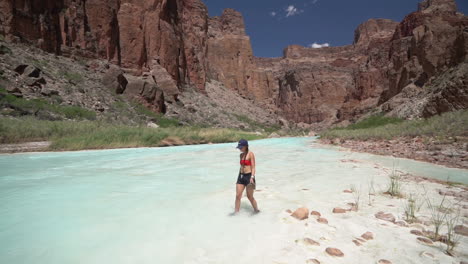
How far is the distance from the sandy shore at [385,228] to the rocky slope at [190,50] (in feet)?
52.0

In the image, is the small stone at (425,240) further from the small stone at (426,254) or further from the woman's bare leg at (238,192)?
the woman's bare leg at (238,192)

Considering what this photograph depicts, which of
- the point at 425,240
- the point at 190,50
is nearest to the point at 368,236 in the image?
the point at 425,240

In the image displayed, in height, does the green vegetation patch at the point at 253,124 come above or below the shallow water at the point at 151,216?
above

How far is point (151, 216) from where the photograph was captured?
10.8ft

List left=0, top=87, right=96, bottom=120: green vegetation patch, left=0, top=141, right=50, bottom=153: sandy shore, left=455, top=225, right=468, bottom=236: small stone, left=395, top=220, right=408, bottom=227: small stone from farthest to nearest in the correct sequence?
left=0, top=87, right=96, bottom=120: green vegetation patch → left=0, top=141, right=50, bottom=153: sandy shore → left=395, top=220, right=408, bottom=227: small stone → left=455, top=225, right=468, bottom=236: small stone

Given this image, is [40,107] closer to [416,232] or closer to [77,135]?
[77,135]

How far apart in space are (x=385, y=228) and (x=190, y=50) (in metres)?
45.7

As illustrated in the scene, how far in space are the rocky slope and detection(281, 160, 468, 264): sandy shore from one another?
1585 cm

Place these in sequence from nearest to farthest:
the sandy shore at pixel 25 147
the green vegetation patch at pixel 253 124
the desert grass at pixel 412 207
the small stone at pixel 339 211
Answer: the desert grass at pixel 412 207
the small stone at pixel 339 211
the sandy shore at pixel 25 147
the green vegetation patch at pixel 253 124

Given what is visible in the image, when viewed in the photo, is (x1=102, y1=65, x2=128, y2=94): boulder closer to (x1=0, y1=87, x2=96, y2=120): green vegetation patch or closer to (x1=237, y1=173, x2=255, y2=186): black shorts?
(x1=0, y1=87, x2=96, y2=120): green vegetation patch

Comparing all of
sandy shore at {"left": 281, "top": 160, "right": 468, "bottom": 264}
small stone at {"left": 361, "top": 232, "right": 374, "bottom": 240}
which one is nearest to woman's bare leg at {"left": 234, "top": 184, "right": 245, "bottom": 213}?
sandy shore at {"left": 281, "top": 160, "right": 468, "bottom": 264}

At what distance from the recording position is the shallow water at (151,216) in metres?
2.36

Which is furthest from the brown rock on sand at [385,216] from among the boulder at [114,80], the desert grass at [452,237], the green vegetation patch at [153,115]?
the boulder at [114,80]

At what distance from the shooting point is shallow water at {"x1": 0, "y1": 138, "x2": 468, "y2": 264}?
236cm
